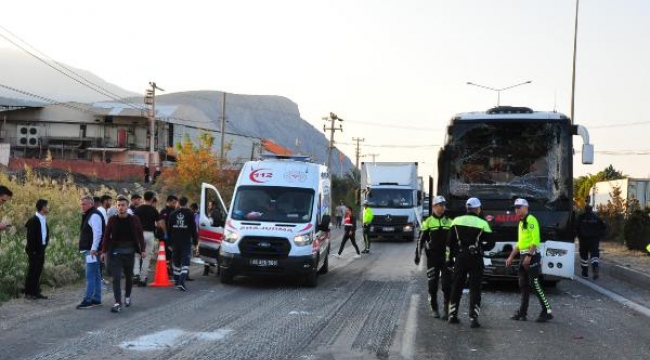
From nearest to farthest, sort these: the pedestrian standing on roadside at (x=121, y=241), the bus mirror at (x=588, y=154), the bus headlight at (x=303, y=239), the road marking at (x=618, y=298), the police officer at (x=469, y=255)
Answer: the police officer at (x=469, y=255), the pedestrian standing on roadside at (x=121, y=241), the road marking at (x=618, y=298), the bus mirror at (x=588, y=154), the bus headlight at (x=303, y=239)

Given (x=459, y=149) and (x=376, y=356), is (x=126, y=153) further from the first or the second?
(x=376, y=356)

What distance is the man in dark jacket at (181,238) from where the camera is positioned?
1497 cm

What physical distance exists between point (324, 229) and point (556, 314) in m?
6.34

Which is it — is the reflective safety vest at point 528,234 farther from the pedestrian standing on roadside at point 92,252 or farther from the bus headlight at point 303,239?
the pedestrian standing on roadside at point 92,252

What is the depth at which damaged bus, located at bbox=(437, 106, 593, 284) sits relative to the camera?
14.4 metres

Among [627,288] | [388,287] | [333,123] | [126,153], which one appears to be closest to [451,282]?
[388,287]

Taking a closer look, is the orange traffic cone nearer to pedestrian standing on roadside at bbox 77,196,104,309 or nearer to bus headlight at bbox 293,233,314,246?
bus headlight at bbox 293,233,314,246

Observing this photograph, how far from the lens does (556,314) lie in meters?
12.1

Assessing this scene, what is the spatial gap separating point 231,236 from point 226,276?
0.87 m

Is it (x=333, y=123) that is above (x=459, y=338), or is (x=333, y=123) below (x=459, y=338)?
above

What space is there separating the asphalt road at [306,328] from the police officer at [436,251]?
0.38 m

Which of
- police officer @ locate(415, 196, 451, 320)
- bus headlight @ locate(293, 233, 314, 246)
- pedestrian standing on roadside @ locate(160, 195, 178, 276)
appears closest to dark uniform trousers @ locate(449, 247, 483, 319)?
police officer @ locate(415, 196, 451, 320)

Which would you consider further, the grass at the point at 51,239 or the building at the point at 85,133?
the building at the point at 85,133

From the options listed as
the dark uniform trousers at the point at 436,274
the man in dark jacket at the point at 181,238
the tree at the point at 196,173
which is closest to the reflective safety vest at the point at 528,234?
the dark uniform trousers at the point at 436,274
